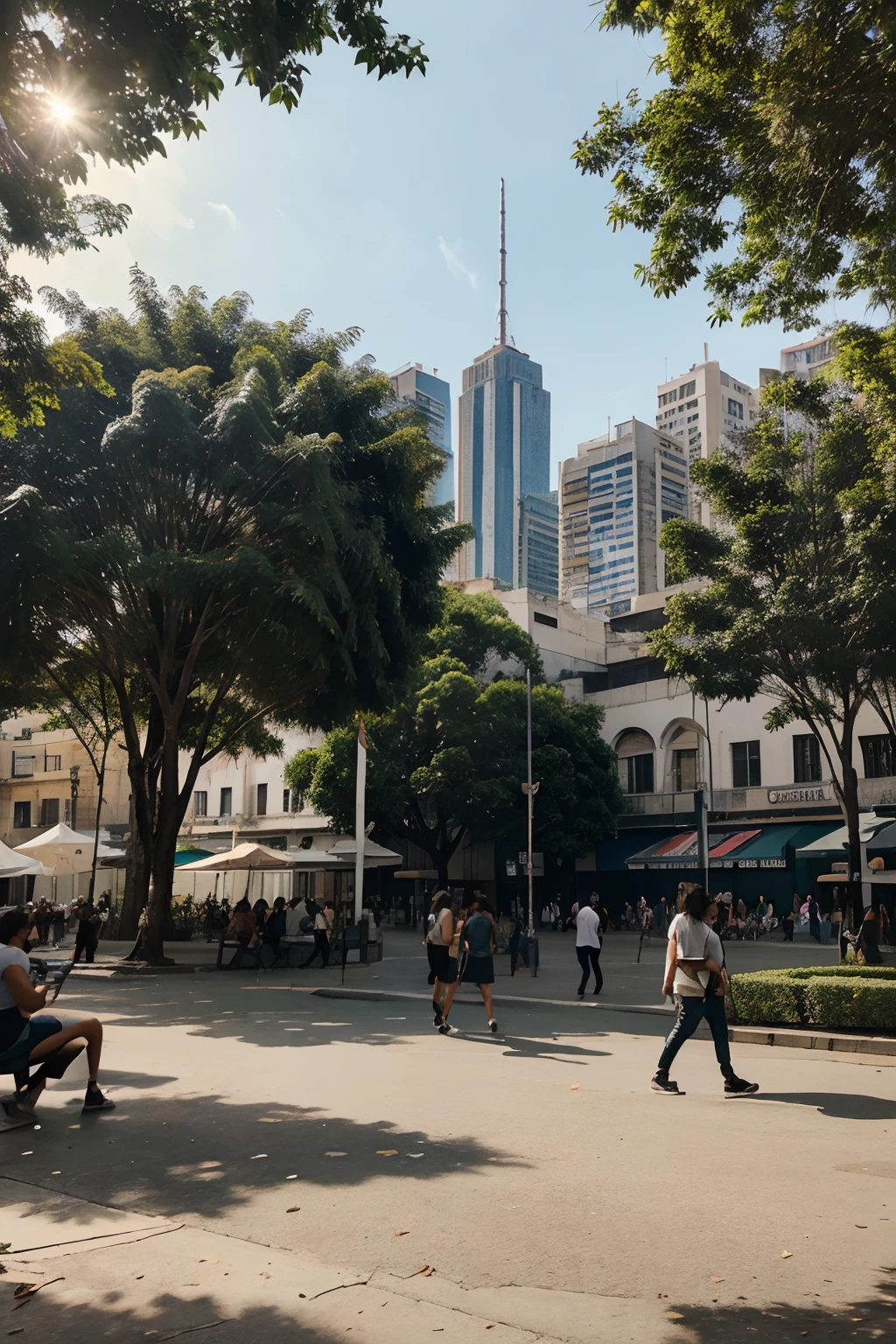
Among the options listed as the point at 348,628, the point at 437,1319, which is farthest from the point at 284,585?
the point at 437,1319

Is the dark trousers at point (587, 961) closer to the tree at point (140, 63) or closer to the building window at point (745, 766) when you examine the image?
the tree at point (140, 63)

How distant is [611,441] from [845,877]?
108 m

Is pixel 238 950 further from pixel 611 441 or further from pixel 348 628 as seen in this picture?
pixel 611 441

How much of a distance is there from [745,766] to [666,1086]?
36209 mm

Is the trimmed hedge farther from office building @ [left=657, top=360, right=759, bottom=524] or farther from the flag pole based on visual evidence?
office building @ [left=657, top=360, right=759, bottom=524]

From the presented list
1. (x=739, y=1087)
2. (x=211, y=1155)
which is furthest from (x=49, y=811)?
(x=211, y=1155)

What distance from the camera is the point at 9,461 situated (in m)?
22.6

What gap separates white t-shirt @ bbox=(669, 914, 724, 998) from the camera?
8.83 metres

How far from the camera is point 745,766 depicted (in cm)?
4362

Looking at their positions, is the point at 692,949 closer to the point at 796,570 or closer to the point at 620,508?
the point at 796,570

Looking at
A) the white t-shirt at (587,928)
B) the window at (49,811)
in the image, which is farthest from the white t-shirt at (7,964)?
the window at (49,811)

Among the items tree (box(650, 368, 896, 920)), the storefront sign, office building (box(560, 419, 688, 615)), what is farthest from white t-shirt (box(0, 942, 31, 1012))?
office building (box(560, 419, 688, 615))

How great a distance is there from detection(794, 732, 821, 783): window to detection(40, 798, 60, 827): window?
41.0m

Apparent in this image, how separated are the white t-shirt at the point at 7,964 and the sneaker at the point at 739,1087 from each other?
5.35 meters
